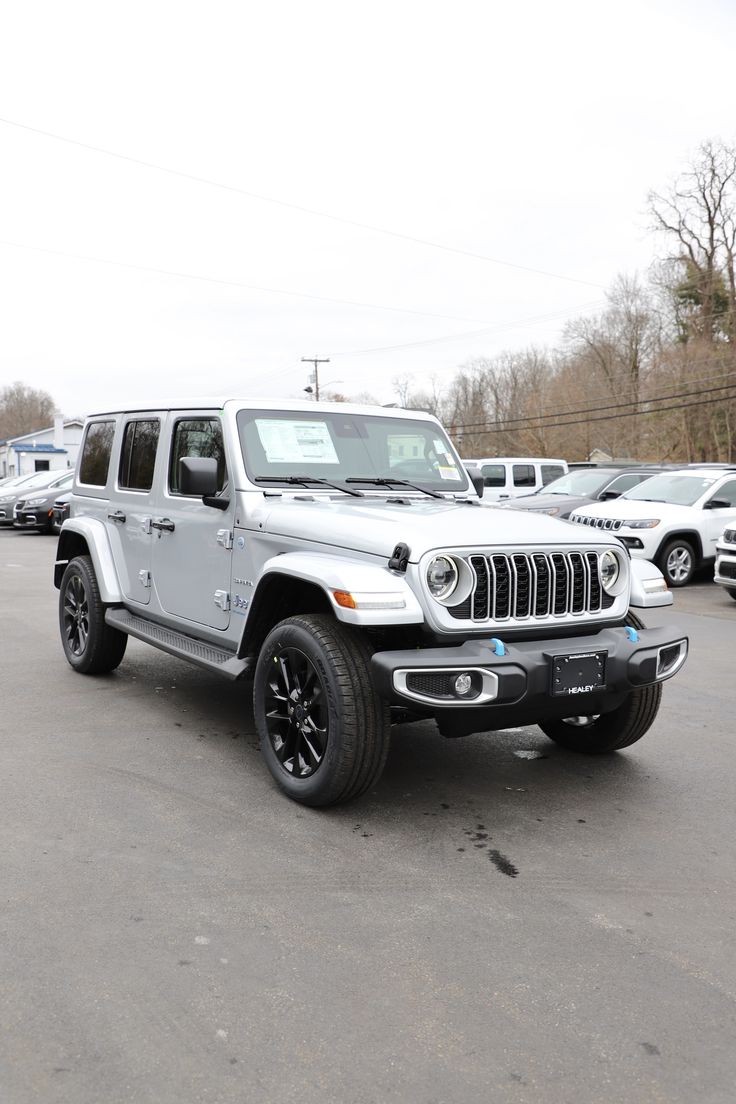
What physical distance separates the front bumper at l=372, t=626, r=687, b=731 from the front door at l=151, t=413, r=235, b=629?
148cm

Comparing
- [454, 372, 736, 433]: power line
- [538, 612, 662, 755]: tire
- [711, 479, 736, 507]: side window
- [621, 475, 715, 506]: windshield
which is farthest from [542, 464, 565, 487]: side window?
[454, 372, 736, 433]: power line

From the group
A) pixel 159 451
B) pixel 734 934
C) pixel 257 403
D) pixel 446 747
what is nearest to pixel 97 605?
pixel 159 451

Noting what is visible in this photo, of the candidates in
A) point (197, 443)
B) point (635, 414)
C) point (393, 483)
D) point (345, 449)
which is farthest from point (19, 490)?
point (635, 414)

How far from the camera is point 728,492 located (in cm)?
1418

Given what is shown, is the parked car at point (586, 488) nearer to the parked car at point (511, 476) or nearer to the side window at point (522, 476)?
the parked car at point (511, 476)

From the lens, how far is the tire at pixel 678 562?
44.4 ft

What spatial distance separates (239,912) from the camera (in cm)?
333

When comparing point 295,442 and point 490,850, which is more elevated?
point 295,442

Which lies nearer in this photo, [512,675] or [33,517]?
[512,675]

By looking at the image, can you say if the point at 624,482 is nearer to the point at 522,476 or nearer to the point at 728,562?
the point at 522,476

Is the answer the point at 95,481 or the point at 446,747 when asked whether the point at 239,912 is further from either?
the point at 95,481

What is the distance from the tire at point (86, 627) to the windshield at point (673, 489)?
385 inches

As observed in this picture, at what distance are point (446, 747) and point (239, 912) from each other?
7.39 ft

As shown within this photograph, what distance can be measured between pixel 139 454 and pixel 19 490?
2142cm
